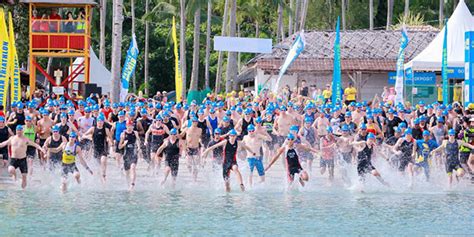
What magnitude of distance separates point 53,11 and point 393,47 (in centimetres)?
1552

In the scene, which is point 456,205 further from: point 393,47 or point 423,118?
point 393,47

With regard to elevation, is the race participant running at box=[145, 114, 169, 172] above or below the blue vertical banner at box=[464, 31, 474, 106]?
below

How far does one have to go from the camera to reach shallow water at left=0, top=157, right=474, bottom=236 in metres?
15.4

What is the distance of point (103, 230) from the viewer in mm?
15195

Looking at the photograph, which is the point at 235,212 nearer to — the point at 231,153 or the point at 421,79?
the point at 231,153

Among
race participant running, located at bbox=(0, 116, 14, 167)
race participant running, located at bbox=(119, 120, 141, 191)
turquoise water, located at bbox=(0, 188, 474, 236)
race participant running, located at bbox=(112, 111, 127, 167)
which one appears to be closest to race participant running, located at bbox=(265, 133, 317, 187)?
turquoise water, located at bbox=(0, 188, 474, 236)

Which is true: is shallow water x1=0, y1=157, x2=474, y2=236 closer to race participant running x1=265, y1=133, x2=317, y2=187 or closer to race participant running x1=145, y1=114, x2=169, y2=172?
race participant running x1=265, y1=133, x2=317, y2=187

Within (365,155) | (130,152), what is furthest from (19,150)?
(365,155)

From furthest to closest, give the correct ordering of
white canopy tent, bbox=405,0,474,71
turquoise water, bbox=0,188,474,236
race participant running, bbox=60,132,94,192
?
white canopy tent, bbox=405,0,474,71, race participant running, bbox=60,132,94,192, turquoise water, bbox=0,188,474,236

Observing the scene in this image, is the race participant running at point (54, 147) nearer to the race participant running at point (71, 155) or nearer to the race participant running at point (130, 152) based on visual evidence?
the race participant running at point (71, 155)

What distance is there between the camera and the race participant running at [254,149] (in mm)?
19844

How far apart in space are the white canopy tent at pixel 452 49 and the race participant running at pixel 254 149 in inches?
515

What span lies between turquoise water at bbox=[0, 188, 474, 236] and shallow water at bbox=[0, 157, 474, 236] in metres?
0.02

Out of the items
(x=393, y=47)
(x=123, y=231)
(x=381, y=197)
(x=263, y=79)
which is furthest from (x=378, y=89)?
(x=123, y=231)
